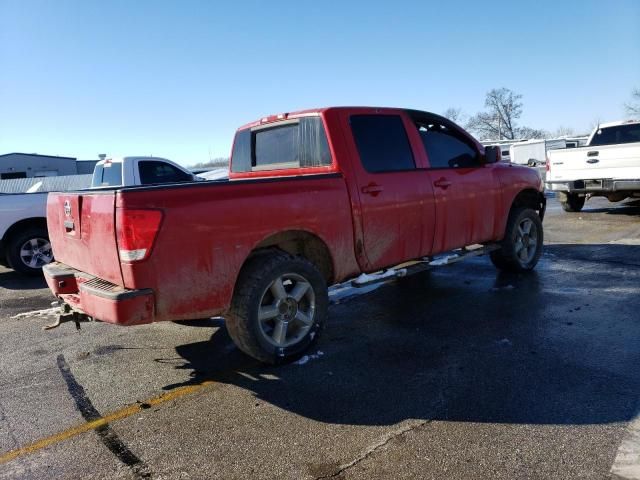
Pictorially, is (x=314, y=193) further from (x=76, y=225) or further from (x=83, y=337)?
(x=83, y=337)

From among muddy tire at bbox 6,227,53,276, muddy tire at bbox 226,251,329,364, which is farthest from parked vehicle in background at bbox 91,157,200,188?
muddy tire at bbox 226,251,329,364

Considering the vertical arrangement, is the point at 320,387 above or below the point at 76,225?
below

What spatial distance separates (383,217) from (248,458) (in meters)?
2.52

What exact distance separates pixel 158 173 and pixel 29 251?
3325 mm

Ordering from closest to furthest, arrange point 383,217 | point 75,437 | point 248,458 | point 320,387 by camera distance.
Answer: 1. point 248,458
2. point 75,437
3. point 320,387
4. point 383,217

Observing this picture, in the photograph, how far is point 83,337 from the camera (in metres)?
5.16

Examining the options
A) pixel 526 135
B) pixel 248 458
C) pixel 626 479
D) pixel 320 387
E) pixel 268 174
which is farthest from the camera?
pixel 526 135

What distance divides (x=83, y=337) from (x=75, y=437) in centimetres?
215

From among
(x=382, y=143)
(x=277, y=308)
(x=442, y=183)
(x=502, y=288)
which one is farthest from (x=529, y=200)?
(x=277, y=308)

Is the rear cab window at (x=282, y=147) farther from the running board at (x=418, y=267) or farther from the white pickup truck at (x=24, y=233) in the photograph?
the white pickup truck at (x=24, y=233)

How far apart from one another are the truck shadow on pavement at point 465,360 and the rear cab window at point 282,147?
1.62 meters

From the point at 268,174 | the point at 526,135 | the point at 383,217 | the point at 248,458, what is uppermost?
the point at 526,135

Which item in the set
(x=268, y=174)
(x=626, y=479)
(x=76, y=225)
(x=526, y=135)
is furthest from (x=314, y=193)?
(x=526, y=135)

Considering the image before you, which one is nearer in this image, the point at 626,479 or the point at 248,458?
the point at 626,479
